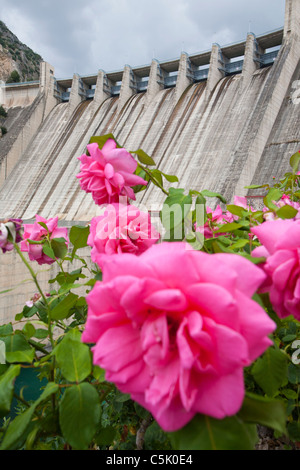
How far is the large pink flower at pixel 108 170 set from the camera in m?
0.59

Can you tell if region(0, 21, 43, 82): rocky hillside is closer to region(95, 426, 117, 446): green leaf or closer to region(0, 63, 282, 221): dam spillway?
region(0, 63, 282, 221): dam spillway

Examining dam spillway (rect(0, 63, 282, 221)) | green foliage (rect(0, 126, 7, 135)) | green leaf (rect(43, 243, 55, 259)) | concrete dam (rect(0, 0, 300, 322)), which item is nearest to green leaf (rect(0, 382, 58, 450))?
green leaf (rect(43, 243, 55, 259))

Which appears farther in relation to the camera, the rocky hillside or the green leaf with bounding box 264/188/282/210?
the rocky hillside

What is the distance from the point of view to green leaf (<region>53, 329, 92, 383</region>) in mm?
471

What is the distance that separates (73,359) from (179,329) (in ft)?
0.75

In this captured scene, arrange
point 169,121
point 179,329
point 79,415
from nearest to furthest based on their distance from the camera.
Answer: point 179,329
point 79,415
point 169,121

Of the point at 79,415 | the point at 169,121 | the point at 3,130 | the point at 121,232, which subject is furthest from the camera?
the point at 3,130

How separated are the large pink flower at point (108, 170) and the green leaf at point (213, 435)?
365 millimetres

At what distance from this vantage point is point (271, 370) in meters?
0.47

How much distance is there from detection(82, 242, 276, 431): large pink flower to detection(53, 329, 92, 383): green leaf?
138mm

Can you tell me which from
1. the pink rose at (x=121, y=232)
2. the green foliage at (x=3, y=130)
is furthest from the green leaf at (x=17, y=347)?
the green foliage at (x=3, y=130)

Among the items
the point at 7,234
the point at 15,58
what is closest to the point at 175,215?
the point at 7,234

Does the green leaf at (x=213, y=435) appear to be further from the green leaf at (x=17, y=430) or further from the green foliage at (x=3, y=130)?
the green foliage at (x=3, y=130)

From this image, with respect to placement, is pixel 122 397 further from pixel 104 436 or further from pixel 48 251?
pixel 48 251
